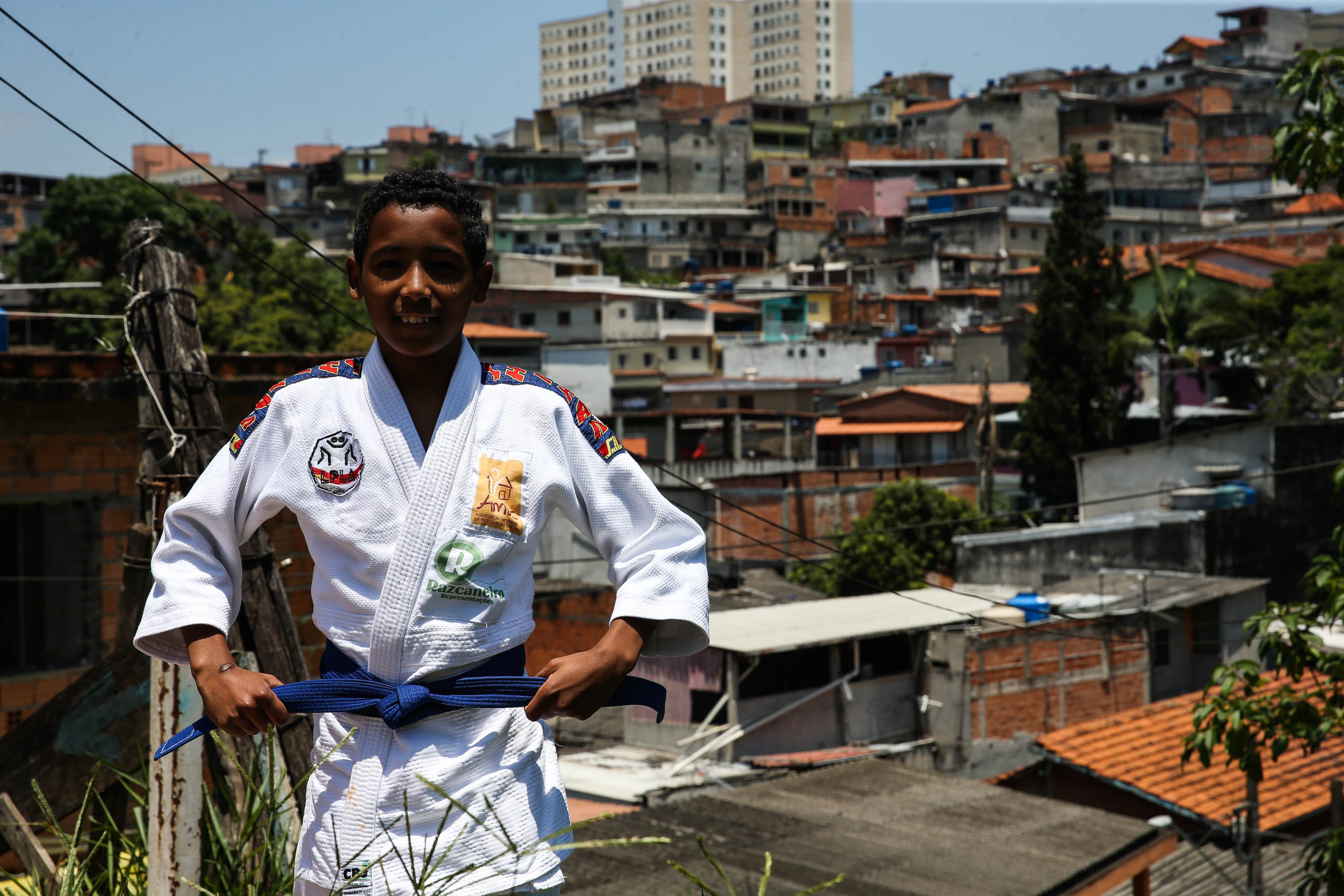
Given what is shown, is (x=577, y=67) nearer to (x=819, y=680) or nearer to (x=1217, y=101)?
(x=1217, y=101)

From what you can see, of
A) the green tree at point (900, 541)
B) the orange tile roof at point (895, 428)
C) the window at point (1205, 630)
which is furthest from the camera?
the orange tile roof at point (895, 428)

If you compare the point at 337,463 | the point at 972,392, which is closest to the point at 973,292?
the point at 972,392

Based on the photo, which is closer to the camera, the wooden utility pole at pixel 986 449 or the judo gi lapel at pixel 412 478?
the judo gi lapel at pixel 412 478

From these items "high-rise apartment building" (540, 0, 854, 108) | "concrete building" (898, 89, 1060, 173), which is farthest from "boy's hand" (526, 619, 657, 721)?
"high-rise apartment building" (540, 0, 854, 108)

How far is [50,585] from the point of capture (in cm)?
698

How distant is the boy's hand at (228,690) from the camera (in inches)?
83.9

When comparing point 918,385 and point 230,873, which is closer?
point 230,873

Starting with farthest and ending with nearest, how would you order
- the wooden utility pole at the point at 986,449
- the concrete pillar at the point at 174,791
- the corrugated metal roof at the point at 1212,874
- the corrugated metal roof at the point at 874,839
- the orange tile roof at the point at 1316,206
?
the orange tile roof at the point at 1316,206
the wooden utility pole at the point at 986,449
the corrugated metal roof at the point at 1212,874
the corrugated metal roof at the point at 874,839
the concrete pillar at the point at 174,791

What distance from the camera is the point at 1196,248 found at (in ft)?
138

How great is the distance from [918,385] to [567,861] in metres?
35.9

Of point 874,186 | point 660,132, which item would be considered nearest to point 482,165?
point 660,132

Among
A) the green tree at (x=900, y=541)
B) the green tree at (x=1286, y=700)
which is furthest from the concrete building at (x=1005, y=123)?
the green tree at (x=1286, y=700)

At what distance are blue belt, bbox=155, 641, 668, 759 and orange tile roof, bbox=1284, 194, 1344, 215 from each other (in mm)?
52052

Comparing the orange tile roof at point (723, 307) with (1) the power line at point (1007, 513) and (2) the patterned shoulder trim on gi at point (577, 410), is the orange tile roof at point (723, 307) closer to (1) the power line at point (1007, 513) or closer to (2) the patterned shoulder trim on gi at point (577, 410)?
(1) the power line at point (1007, 513)
